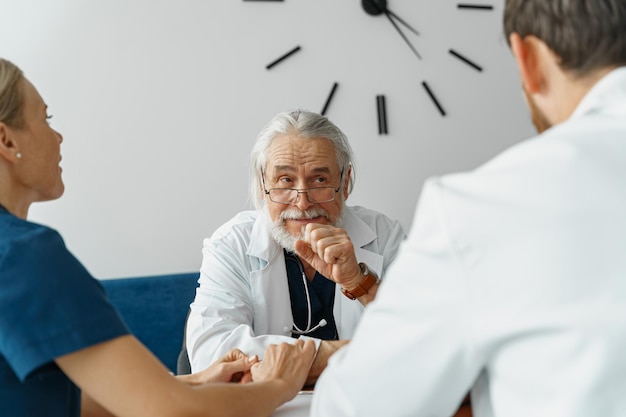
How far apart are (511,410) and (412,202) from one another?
237 cm

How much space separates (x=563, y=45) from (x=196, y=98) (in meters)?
2.20

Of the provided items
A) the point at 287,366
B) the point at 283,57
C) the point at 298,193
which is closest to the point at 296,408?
the point at 287,366

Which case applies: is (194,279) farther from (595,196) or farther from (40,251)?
(595,196)

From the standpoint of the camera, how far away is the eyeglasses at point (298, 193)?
6.29ft

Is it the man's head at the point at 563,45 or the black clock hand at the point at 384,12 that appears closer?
the man's head at the point at 563,45

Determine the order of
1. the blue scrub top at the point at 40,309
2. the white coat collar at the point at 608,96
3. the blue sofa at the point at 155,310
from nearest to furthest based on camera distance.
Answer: the white coat collar at the point at 608,96 < the blue scrub top at the point at 40,309 < the blue sofa at the point at 155,310

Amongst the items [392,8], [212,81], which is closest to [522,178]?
[212,81]

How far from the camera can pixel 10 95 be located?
108 centimetres

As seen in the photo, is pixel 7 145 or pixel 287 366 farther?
pixel 287 366

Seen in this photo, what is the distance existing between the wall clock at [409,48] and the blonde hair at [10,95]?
1934 millimetres

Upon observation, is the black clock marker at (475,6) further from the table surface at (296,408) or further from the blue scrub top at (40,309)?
the blue scrub top at (40,309)

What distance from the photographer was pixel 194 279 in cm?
269

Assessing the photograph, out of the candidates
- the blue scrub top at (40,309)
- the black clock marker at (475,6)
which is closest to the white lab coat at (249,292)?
the blue scrub top at (40,309)

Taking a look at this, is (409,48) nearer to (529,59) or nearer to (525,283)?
(529,59)
